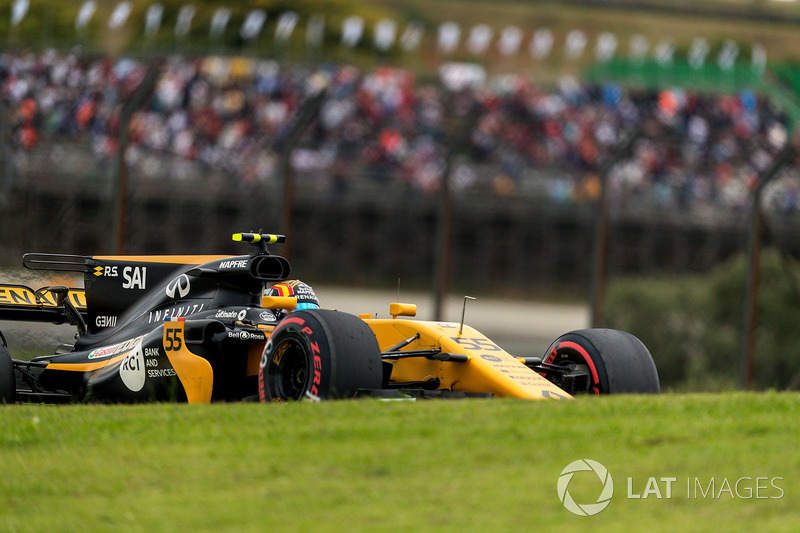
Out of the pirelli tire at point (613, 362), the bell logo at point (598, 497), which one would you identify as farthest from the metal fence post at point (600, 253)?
the bell logo at point (598, 497)

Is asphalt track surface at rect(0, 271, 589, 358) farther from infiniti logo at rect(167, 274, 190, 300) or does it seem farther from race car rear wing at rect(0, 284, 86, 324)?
infiniti logo at rect(167, 274, 190, 300)

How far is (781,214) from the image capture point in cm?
Answer: 1108

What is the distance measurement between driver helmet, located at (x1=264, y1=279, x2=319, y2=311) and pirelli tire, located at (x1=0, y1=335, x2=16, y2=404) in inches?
66.9

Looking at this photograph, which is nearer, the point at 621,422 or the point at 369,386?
the point at 621,422

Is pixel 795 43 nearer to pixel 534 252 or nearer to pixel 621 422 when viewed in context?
pixel 534 252

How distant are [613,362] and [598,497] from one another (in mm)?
2558

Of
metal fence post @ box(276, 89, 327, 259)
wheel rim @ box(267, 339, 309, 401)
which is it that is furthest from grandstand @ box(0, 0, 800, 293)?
wheel rim @ box(267, 339, 309, 401)

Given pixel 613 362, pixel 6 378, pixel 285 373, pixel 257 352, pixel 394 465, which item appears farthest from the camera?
pixel 6 378

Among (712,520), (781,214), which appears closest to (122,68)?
(781,214)

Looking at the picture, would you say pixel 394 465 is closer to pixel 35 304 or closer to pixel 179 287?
pixel 179 287

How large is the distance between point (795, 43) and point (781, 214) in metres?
51.9

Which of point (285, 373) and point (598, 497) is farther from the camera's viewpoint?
point (285, 373)

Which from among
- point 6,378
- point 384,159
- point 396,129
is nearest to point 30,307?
point 6,378

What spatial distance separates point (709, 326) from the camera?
12484 millimetres
